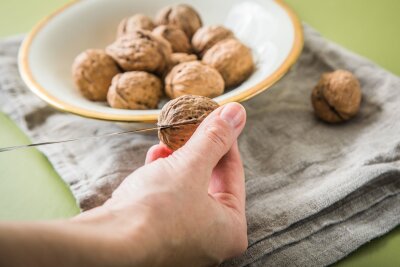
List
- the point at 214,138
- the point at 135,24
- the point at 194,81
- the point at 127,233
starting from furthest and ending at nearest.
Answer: the point at 135,24 < the point at 194,81 < the point at 214,138 < the point at 127,233

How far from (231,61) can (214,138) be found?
0.39 m

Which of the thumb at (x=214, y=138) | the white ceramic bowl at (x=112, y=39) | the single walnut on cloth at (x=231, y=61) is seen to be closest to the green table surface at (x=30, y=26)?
the white ceramic bowl at (x=112, y=39)

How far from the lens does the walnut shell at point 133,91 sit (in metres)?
0.91

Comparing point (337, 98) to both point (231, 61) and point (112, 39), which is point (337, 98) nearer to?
point (231, 61)

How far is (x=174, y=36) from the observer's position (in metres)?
1.07

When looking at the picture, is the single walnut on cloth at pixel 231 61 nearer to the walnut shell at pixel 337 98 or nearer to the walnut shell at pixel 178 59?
the walnut shell at pixel 178 59

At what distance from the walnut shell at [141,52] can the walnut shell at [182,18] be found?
0.14m

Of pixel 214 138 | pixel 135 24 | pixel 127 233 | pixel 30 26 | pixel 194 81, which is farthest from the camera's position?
pixel 30 26

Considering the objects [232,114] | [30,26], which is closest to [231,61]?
[232,114]

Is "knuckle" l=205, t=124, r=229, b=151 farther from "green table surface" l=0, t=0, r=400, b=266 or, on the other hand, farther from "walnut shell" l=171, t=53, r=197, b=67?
"walnut shell" l=171, t=53, r=197, b=67

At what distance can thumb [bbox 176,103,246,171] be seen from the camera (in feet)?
1.95

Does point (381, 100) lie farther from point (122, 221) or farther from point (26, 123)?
point (26, 123)

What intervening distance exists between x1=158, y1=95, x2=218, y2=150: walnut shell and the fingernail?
0.22ft

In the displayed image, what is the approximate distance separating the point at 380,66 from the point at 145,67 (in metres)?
0.57
